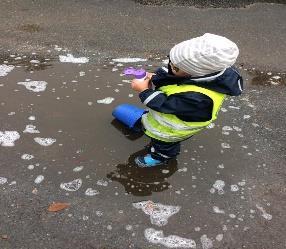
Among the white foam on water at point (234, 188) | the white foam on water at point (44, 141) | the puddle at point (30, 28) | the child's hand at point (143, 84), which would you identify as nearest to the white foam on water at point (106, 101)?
the white foam on water at point (44, 141)

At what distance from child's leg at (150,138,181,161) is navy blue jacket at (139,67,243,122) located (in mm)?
278

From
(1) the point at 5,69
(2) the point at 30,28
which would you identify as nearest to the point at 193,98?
(1) the point at 5,69

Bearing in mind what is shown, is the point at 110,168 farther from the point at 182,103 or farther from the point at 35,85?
the point at 35,85

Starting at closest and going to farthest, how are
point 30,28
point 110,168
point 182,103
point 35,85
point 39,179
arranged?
point 182,103
point 39,179
point 110,168
point 35,85
point 30,28

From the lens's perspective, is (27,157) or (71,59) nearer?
(27,157)

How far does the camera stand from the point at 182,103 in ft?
7.80

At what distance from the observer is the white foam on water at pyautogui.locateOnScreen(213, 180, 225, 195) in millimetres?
2639

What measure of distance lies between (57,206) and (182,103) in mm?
895

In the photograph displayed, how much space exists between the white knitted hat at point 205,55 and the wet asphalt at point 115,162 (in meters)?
0.73

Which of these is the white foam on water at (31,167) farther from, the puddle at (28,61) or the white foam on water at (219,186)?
the puddle at (28,61)

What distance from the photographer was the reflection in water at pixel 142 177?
8.54 feet

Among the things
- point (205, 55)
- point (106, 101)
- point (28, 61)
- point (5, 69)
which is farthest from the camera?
point (28, 61)

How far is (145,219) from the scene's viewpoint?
2404 millimetres

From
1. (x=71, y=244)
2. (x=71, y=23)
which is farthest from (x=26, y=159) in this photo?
(x=71, y=23)
